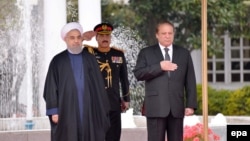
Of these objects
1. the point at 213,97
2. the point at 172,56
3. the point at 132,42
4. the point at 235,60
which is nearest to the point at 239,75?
the point at 235,60

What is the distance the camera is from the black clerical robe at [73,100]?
8.03 metres

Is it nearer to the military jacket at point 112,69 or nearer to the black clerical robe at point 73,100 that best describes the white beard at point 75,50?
the black clerical robe at point 73,100

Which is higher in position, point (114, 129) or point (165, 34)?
point (165, 34)

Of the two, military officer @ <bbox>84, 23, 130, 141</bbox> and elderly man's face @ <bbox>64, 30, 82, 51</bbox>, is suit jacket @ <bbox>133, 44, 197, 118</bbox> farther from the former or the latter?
military officer @ <bbox>84, 23, 130, 141</bbox>

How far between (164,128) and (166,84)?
0.43 metres

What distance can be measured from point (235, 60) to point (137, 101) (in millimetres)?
9821

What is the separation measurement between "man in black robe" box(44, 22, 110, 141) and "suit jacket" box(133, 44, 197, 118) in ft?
1.59

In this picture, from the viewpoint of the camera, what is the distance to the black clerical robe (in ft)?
26.3

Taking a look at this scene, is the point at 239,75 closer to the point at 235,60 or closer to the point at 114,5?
the point at 235,60

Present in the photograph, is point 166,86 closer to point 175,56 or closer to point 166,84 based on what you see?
point 166,84

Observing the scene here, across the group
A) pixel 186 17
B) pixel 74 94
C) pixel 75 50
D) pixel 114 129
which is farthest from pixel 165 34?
pixel 186 17

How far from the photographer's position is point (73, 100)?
26.4ft

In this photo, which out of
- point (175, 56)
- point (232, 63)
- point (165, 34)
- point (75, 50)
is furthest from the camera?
point (232, 63)

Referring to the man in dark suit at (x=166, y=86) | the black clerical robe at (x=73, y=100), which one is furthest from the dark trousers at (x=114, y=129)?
the black clerical robe at (x=73, y=100)
